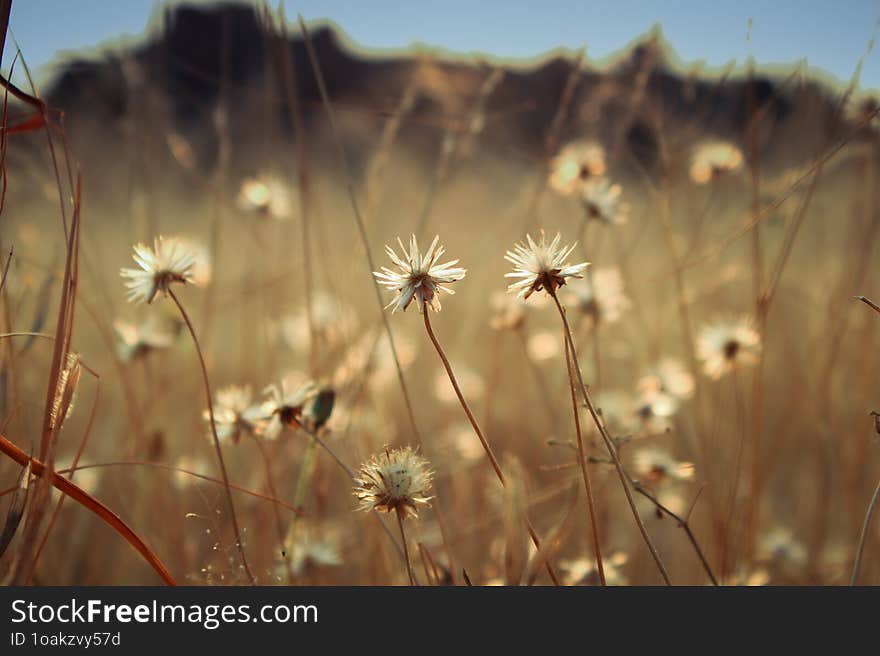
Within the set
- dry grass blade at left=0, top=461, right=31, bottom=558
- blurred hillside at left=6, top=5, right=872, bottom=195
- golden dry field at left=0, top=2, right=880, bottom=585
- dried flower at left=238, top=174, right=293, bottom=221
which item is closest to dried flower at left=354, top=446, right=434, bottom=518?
golden dry field at left=0, top=2, right=880, bottom=585

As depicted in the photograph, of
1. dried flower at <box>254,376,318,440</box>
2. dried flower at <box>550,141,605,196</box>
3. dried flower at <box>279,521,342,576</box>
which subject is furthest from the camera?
dried flower at <box>550,141,605,196</box>

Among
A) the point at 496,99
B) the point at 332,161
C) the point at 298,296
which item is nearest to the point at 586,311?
the point at 496,99

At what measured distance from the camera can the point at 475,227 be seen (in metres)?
2.21

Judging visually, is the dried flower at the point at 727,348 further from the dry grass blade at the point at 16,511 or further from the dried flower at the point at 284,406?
the dry grass blade at the point at 16,511

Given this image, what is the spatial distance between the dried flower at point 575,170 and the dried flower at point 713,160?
168mm

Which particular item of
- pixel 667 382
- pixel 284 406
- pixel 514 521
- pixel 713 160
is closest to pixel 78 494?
pixel 284 406

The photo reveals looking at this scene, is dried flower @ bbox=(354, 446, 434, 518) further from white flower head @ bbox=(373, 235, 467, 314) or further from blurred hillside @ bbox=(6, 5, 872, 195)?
blurred hillside @ bbox=(6, 5, 872, 195)

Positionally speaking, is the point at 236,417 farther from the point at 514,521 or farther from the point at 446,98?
the point at 446,98

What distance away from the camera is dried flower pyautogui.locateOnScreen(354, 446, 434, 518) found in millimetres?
483

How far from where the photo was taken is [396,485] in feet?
1.59

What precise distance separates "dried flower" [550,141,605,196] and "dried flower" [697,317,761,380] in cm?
27

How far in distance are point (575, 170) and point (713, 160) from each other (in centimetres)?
23
